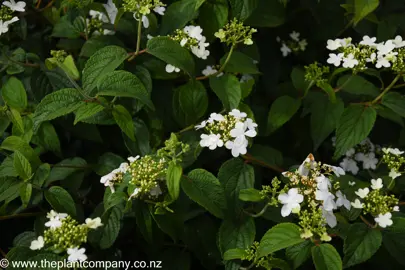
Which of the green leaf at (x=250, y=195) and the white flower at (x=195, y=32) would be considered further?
the white flower at (x=195, y=32)

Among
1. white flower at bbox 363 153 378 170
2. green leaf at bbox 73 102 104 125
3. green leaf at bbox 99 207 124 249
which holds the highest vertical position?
green leaf at bbox 73 102 104 125

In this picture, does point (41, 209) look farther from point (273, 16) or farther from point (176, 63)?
point (273, 16)

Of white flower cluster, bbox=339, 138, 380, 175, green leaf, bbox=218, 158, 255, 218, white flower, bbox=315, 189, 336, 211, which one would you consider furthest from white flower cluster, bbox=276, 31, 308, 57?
white flower, bbox=315, 189, 336, 211

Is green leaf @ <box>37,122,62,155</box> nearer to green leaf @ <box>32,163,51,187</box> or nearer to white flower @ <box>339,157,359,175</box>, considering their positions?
green leaf @ <box>32,163,51,187</box>

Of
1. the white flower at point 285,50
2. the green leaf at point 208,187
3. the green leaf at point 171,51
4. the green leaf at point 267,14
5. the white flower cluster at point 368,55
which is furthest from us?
the white flower at point 285,50

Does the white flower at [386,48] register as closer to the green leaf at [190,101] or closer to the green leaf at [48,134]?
the green leaf at [190,101]

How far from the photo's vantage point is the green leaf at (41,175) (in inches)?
63.5

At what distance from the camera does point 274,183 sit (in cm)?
150

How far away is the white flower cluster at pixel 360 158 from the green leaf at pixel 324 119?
0.76 feet

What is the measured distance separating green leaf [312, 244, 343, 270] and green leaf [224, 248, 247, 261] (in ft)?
0.64

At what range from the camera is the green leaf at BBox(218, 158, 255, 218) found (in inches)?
64.5

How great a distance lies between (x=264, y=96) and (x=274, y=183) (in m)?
0.71

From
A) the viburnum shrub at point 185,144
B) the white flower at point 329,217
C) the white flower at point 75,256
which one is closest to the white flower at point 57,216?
the viburnum shrub at point 185,144

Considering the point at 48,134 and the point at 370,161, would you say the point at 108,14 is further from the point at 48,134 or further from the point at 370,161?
the point at 370,161
